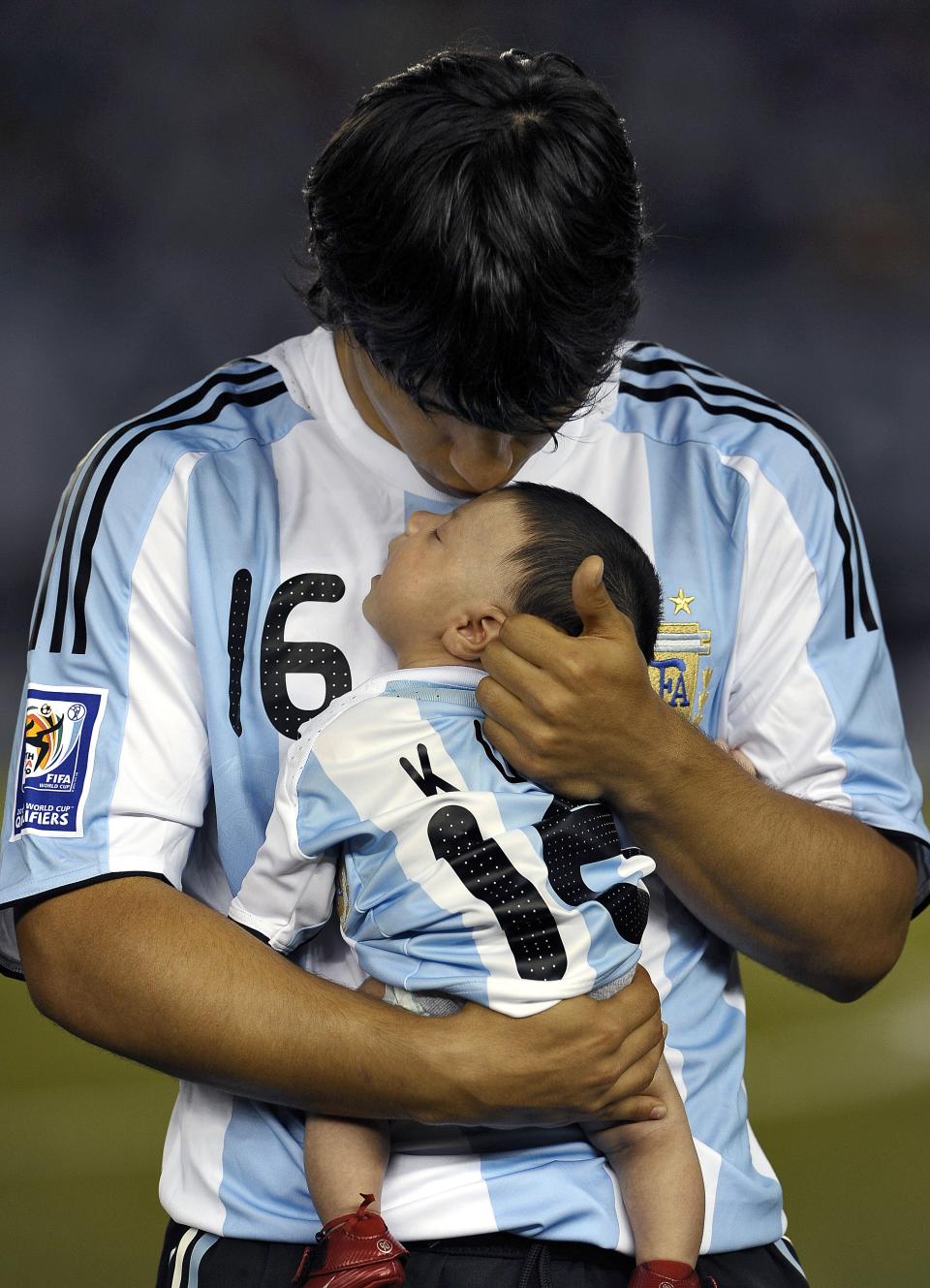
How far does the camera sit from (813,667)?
145cm

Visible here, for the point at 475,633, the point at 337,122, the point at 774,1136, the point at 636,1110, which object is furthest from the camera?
the point at 337,122

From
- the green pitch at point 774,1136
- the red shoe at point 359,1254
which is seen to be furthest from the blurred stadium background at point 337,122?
the red shoe at point 359,1254

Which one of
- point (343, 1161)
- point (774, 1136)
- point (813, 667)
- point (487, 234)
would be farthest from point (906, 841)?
point (774, 1136)

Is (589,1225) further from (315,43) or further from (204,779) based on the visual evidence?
(315,43)

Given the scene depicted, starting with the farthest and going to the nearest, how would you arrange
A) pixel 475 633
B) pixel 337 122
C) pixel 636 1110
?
1. pixel 337 122
2. pixel 475 633
3. pixel 636 1110

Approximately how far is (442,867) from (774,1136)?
163cm

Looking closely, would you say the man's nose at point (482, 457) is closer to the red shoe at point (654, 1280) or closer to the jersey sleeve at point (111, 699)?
the jersey sleeve at point (111, 699)

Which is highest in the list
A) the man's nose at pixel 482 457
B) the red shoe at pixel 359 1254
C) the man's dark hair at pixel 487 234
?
the man's dark hair at pixel 487 234

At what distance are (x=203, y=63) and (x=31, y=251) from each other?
2.11ft

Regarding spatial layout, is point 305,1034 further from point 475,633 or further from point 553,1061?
point 475,633

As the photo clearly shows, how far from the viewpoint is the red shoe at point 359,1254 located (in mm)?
1203

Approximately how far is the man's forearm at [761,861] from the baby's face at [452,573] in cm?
21

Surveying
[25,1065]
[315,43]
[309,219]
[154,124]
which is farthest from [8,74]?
[309,219]

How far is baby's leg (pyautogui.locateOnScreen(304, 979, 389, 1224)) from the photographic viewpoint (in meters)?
1.26
